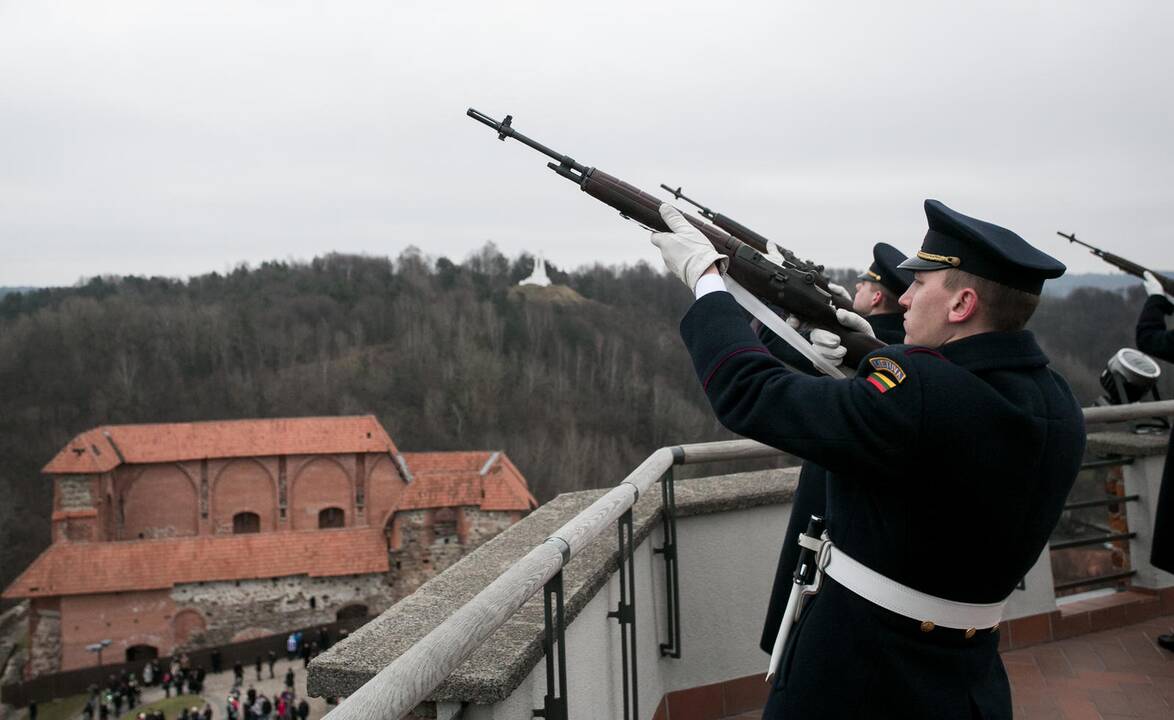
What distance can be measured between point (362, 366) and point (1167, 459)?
61.9 m

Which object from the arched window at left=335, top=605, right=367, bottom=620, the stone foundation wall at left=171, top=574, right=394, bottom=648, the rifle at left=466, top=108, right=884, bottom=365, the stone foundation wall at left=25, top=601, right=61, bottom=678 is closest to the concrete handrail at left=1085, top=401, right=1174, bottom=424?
the rifle at left=466, top=108, right=884, bottom=365

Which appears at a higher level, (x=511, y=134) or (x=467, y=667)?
(x=511, y=134)

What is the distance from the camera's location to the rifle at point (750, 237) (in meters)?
2.62

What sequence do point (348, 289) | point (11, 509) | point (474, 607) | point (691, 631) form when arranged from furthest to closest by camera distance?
point (348, 289) → point (11, 509) → point (691, 631) → point (474, 607)

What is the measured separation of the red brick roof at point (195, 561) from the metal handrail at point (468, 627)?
30700 millimetres

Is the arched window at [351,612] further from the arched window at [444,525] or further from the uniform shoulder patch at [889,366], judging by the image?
the uniform shoulder patch at [889,366]

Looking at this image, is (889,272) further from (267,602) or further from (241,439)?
(241,439)

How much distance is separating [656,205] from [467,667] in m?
1.42

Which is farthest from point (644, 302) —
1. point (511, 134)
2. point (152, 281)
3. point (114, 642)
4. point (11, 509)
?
point (511, 134)

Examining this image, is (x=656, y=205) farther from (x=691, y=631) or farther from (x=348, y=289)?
(x=348, y=289)

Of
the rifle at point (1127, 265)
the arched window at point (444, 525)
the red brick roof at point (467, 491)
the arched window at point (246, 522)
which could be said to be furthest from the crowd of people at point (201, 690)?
the rifle at point (1127, 265)

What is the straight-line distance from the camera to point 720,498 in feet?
11.7

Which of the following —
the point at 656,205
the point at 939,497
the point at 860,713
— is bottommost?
the point at 860,713

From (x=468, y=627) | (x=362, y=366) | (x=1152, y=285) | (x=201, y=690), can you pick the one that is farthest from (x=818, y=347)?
(x=362, y=366)
